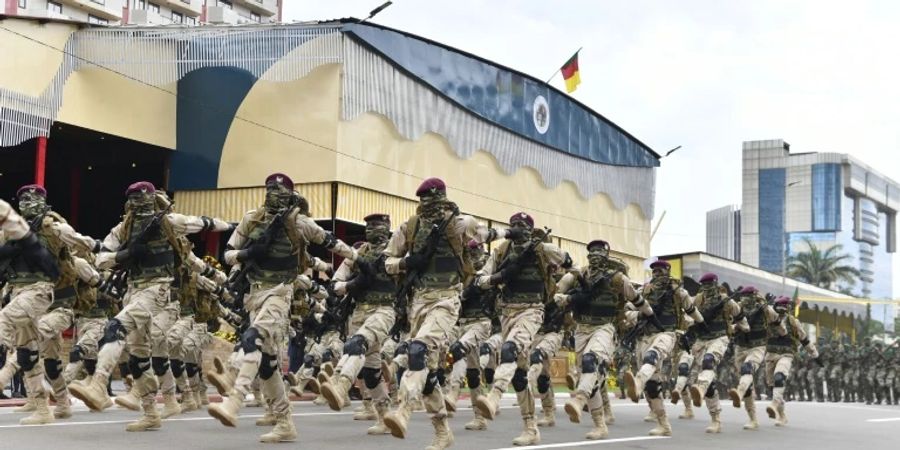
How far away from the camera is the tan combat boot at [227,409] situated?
30.0ft

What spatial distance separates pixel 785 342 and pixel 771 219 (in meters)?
166

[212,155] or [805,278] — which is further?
[805,278]

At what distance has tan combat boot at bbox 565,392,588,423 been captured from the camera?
39.9 ft

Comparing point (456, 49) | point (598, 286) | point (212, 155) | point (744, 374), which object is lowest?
point (744, 374)

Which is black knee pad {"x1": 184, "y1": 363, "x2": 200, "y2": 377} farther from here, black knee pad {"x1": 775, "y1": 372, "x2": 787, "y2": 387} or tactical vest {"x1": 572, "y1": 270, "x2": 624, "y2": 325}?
black knee pad {"x1": 775, "y1": 372, "x2": 787, "y2": 387}

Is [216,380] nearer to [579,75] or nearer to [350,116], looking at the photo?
[350,116]

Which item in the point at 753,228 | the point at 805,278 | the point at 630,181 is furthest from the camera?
the point at 753,228

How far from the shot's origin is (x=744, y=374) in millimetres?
16812

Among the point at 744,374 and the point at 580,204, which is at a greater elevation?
the point at 580,204

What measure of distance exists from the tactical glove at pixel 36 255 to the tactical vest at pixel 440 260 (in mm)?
3734

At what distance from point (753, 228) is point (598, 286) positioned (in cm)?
16911

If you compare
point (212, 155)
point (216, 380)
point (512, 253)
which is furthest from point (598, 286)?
point (212, 155)

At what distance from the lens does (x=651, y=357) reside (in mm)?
14383

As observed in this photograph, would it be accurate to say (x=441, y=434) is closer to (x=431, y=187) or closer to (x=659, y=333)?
(x=431, y=187)
